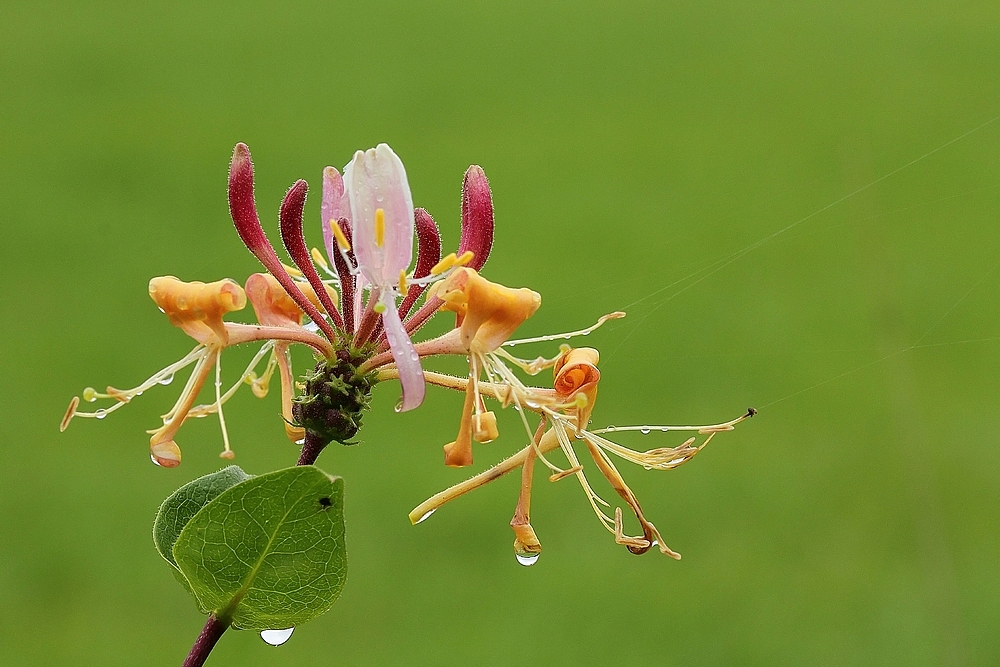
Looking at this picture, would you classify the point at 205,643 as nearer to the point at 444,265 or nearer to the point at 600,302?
the point at 444,265

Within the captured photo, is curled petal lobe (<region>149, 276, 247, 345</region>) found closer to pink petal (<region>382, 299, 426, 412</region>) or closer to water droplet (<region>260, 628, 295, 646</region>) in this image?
pink petal (<region>382, 299, 426, 412</region>)

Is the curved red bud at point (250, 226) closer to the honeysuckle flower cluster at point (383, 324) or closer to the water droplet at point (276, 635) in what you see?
the honeysuckle flower cluster at point (383, 324)

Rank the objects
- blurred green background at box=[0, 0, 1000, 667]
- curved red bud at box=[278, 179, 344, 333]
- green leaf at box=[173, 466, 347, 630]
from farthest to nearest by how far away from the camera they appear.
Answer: blurred green background at box=[0, 0, 1000, 667], curved red bud at box=[278, 179, 344, 333], green leaf at box=[173, 466, 347, 630]

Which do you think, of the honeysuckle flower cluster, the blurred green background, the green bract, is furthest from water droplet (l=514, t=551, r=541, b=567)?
the blurred green background

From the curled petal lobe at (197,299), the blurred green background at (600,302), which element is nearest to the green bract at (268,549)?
the curled petal lobe at (197,299)

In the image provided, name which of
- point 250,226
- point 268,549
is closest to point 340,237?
point 250,226

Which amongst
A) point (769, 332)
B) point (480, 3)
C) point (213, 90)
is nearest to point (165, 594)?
point (769, 332)
